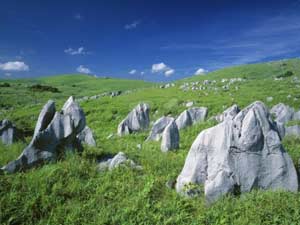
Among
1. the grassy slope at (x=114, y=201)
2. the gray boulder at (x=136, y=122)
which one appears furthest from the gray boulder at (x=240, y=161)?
the gray boulder at (x=136, y=122)

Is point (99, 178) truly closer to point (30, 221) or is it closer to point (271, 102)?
point (30, 221)

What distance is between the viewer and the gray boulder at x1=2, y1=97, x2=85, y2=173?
27.5 ft

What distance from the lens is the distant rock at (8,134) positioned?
11503 mm

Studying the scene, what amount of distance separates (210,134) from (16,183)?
5691 mm

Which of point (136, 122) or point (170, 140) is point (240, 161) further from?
point (136, 122)

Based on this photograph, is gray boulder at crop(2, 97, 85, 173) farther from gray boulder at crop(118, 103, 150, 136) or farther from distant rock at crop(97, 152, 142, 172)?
gray boulder at crop(118, 103, 150, 136)

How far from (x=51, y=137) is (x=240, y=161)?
6.03 meters

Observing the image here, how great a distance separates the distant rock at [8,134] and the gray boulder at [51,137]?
2991mm

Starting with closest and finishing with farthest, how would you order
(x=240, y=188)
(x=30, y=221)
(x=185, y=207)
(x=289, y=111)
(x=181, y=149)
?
(x=30, y=221), (x=185, y=207), (x=240, y=188), (x=181, y=149), (x=289, y=111)

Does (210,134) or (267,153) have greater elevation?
(210,134)

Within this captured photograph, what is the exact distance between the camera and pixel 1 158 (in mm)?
8930

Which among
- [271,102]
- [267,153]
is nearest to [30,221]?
[267,153]

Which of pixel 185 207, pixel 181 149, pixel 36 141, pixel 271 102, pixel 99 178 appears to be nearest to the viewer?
pixel 185 207

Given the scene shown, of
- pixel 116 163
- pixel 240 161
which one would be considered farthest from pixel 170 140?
pixel 240 161
